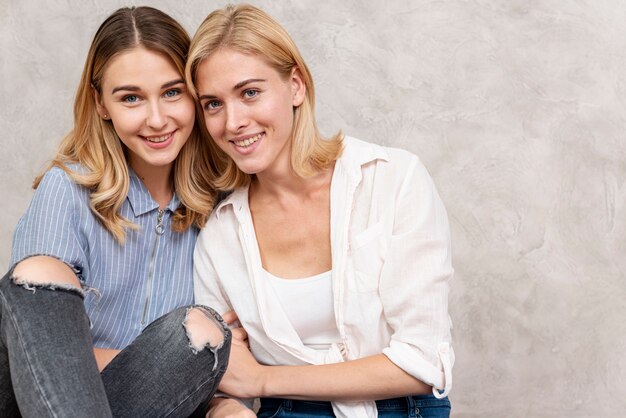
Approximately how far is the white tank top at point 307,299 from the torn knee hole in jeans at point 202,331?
0.68 ft

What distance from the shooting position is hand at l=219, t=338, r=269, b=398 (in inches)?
79.4

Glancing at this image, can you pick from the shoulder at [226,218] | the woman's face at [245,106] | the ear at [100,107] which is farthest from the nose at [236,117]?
the ear at [100,107]

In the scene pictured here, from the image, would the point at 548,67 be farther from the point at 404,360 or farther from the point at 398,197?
the point at 404,360

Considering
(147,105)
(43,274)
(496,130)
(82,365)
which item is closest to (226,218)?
(147,105)

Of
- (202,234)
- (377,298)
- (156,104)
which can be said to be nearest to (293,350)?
(377,298)

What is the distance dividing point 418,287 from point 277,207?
1.45 ft

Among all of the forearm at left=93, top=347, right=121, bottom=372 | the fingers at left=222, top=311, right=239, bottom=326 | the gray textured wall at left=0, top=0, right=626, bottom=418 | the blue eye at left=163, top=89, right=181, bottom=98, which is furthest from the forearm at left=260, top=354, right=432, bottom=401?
the gray textured wall at left=0, top=0, right=626, bottom=418

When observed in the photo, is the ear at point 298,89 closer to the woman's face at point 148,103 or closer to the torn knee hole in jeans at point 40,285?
the woman's face at point 148,103

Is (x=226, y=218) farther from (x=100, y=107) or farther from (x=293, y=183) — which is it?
(x=100, y=107)

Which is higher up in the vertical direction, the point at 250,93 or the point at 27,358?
the point at 250,93

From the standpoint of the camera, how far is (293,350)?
6.70 ft

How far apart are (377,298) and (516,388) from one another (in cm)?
105

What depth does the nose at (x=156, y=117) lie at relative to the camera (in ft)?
6.59

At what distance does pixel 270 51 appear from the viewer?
1.99 m
